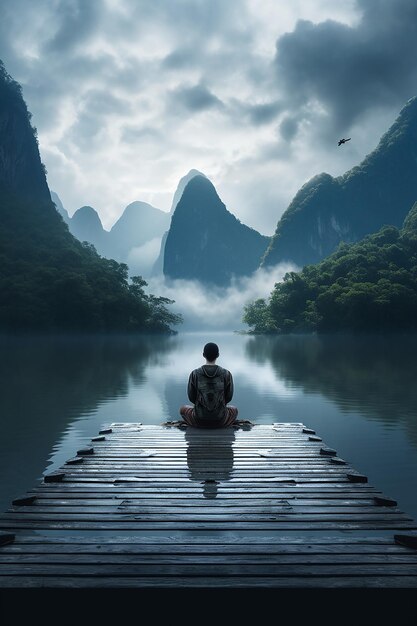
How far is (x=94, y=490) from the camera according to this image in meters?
4.47

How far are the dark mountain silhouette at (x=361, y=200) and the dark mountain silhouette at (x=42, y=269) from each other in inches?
3377

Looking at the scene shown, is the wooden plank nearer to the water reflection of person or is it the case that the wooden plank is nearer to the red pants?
the water reflection of person

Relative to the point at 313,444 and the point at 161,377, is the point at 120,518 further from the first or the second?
the point at 161,377

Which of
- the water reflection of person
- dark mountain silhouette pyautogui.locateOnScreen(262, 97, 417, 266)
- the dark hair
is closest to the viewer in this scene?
the water reflection of person

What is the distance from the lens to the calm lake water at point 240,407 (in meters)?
8.00

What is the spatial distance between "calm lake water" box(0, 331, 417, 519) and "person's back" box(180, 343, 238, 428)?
228cm

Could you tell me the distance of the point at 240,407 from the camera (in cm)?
1423

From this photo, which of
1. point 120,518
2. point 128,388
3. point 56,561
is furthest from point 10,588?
point 128,388

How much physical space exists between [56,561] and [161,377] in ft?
62.9

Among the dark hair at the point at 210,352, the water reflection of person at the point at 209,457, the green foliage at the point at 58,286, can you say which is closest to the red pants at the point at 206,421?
the water reflection of person at the point at 209,457

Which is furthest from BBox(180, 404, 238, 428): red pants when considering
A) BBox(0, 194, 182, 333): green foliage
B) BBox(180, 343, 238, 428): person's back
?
BBox(0, 194, 182, 333): green foliage

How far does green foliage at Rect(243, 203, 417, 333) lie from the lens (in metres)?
68.4

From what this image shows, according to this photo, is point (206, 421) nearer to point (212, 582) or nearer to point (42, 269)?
point (212, 582)

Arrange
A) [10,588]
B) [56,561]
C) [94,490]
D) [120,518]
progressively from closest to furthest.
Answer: [10,588]
[56,561]
[120,518]
[94,490]
